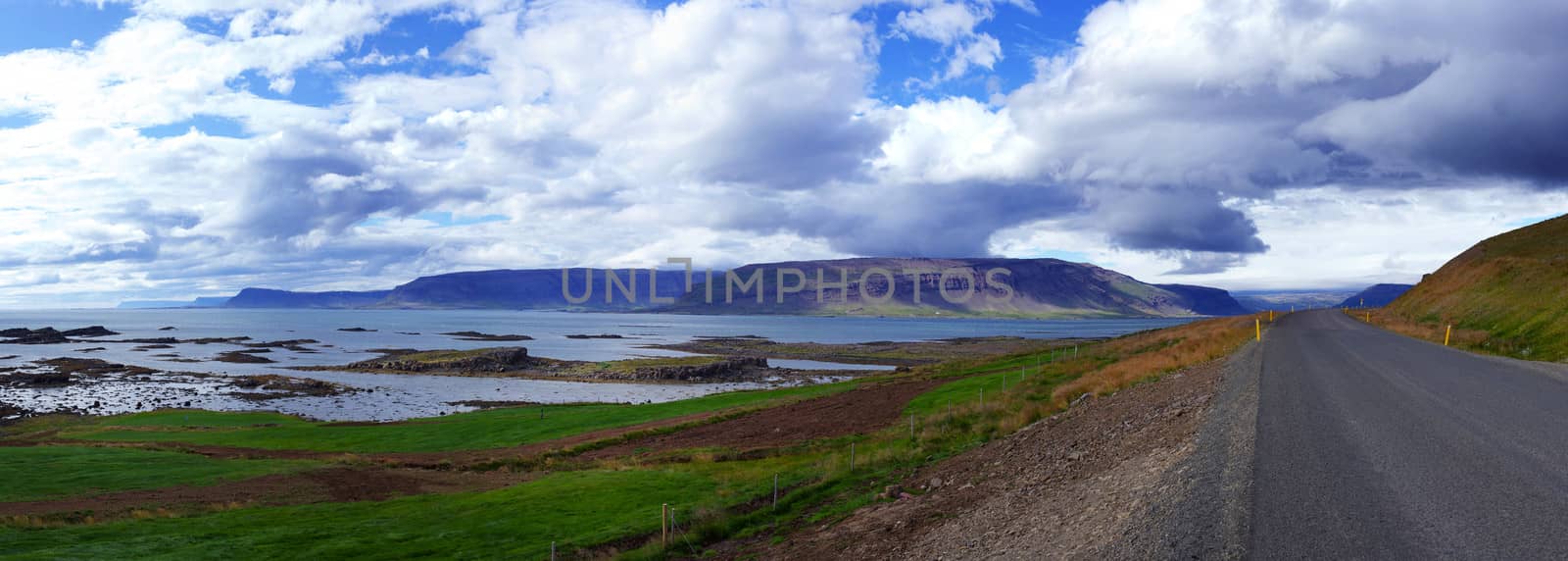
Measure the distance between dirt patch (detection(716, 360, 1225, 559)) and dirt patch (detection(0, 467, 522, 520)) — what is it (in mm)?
16957

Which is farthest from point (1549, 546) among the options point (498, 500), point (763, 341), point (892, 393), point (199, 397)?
point (763, 341)

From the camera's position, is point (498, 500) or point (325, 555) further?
point (498, 500)

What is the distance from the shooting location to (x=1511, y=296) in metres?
43.9


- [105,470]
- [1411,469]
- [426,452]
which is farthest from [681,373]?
[1411,469]

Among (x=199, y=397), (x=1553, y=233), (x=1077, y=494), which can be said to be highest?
(x=1553, y=233)

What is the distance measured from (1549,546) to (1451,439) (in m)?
5.71

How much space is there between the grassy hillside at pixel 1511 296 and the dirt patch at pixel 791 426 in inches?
986

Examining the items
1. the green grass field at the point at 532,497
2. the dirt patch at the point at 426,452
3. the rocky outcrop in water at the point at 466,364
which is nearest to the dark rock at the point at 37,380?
the rocky outcrop in water at the point at 466,364

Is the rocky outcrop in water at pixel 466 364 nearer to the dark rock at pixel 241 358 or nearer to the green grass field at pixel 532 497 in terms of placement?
the dark rock at pixel 241 358

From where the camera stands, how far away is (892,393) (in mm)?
45344

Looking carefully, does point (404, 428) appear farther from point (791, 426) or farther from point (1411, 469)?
point (1411, 469)

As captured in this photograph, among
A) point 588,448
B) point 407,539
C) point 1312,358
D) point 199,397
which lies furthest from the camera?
point 199,397

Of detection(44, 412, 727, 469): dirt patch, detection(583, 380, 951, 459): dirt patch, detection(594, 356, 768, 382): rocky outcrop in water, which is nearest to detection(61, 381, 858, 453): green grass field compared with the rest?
detection(44, 412, 727, 469): dirt patch

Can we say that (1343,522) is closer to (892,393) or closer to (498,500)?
(498,500)
